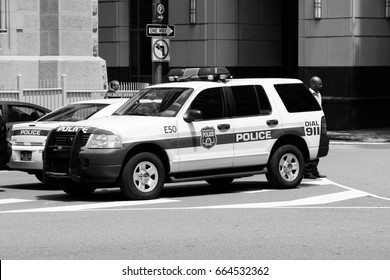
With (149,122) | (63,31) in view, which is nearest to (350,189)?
(149,122)

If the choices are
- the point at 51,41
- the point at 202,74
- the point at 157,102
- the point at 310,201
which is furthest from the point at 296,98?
the point at 51,41

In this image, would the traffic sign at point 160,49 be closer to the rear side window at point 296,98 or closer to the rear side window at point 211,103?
the rear side window at point 296,98

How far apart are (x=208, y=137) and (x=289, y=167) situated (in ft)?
5.81

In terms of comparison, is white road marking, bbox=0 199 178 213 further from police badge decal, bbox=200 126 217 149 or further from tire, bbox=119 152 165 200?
police badge decal, bbox=200 126 217 149

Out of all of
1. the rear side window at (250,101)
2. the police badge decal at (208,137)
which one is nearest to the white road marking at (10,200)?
the police badge decal at (208,137)

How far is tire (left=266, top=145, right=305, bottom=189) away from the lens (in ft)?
Answer: 53.1

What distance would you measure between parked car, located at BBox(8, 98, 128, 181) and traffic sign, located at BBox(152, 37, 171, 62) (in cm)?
668

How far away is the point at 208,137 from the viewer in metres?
15.4

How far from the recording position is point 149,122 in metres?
14.8

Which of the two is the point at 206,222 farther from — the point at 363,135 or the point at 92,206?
the point at 363,135

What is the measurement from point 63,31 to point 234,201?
53.6 ft

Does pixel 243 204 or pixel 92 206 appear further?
pixel 243 204

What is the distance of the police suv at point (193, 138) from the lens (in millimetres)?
14500

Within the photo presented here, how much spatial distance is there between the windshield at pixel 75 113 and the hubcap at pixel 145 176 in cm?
301
